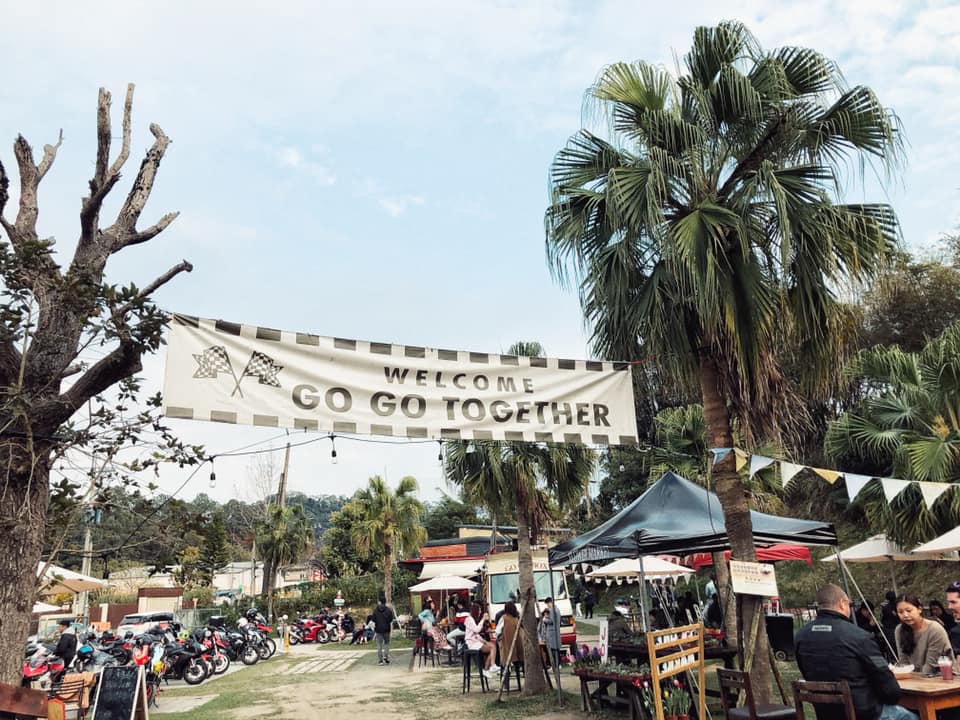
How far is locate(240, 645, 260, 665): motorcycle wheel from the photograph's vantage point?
781 inches

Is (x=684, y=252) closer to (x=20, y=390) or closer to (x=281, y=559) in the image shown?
(x=20, y=390)

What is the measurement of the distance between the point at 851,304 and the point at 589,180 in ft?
9.87

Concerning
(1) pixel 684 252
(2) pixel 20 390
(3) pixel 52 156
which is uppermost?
(3) pixel 52 156

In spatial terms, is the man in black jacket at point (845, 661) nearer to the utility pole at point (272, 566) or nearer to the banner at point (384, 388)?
the banner at point (384, 388)

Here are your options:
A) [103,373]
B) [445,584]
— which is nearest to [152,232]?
[103,373]

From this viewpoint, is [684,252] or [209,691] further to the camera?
[209,691]

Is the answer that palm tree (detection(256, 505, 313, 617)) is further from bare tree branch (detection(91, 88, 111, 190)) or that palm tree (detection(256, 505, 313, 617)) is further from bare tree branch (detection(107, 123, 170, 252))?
bare tree branch (detection(91, 88, 111, 190))

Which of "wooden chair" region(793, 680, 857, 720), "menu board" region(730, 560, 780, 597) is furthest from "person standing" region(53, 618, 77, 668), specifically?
"wooden chair" region(793, 680, 857, 720)

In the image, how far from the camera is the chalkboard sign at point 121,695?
7.62 metres

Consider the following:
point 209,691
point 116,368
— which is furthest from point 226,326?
point 209,691

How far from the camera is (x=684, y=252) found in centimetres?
687

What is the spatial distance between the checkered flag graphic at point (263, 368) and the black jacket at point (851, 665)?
4751 mm

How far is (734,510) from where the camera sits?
753 centimetres

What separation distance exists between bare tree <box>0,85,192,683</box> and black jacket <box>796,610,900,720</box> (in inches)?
220
